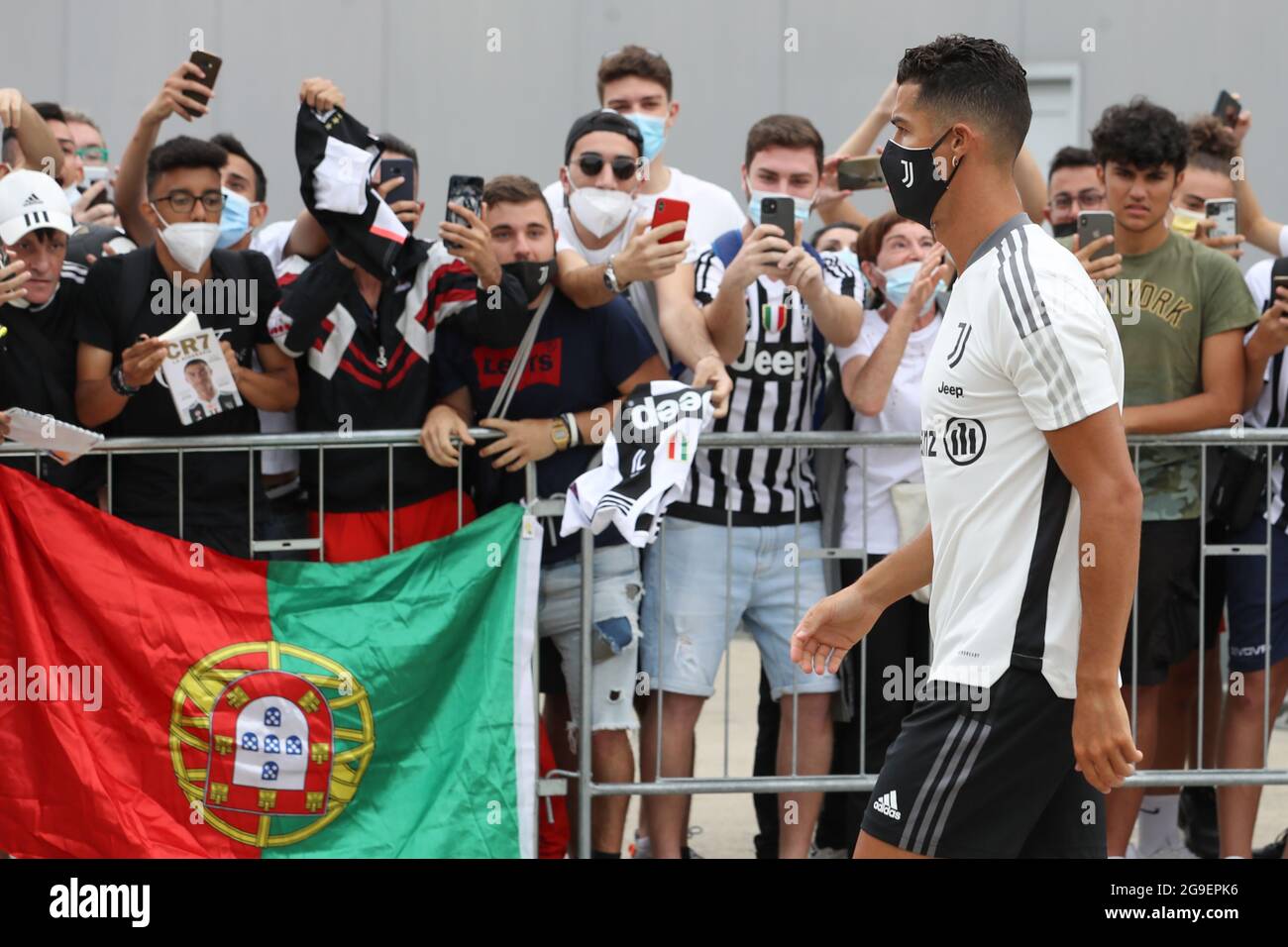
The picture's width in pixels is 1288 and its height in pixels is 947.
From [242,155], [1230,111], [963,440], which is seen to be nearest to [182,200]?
[242,155]

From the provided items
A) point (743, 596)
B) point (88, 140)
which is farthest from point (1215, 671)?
point (88, 140)

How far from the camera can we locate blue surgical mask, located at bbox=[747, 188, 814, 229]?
18.9 ft

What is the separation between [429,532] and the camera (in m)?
5.74

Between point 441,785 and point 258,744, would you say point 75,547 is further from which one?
point 441,785

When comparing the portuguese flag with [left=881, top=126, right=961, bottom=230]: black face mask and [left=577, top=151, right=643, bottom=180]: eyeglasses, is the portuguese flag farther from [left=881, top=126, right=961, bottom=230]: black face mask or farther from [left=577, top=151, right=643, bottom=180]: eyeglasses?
[left=881, top=126, right=961, bottom=230]: black face mask

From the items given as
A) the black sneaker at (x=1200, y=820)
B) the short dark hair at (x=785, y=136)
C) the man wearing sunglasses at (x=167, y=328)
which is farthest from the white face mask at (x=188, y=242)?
the black sneaker at (x=1200, y=820)

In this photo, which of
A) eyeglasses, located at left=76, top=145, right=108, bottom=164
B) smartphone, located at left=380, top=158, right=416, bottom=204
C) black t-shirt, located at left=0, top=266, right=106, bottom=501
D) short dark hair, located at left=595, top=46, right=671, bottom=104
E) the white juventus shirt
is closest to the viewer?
the white juventus shirt

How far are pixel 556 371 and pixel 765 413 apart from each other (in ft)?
2.49

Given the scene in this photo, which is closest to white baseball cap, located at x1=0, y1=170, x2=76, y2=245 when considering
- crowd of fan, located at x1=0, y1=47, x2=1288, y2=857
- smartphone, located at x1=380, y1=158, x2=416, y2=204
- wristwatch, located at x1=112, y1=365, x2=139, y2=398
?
crowd of fan, located at x1=0, y1=47, x2=1288, y2=857

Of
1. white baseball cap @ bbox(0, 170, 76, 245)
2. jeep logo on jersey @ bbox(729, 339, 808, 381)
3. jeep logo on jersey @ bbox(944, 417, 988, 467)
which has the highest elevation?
white baseball cap @ bbox(0, 170, 76, 245)

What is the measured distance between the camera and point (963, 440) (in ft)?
11.0

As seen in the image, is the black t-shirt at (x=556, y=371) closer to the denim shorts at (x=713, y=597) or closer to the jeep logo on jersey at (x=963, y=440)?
the denim shorts at (x=713, y=597)

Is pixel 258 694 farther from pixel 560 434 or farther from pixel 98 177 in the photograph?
pixel 98 177
